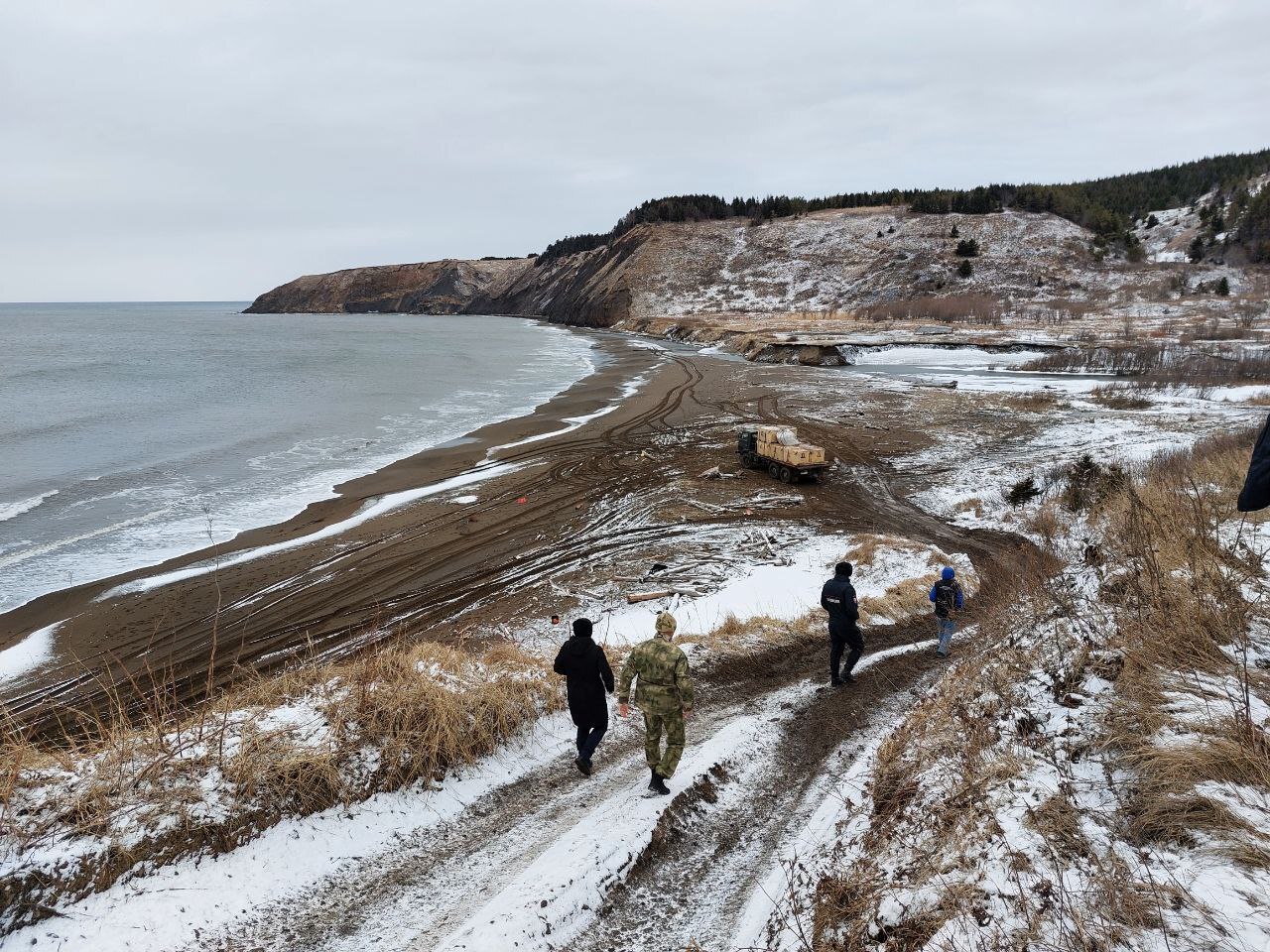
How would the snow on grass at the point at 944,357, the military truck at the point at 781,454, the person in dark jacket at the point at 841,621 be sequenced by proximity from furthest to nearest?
1. the snow on grass at the point at 944,357
2. the military truck at the point at 781,454
3. the person in dark jacket at the point at 841,621

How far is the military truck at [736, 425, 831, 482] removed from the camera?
826 inches

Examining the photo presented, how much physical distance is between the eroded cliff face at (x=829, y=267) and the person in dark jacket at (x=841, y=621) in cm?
8480

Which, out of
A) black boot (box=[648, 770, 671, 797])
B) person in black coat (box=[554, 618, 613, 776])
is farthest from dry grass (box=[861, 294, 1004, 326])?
black boot (box=[648, 770, 671, 797])

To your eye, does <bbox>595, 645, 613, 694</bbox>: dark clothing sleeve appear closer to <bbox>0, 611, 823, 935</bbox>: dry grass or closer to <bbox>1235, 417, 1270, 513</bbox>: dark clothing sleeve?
<bbox>0, 611, 823, 935</bbox>: dry grass

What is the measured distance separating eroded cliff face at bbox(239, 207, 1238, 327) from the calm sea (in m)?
42.3

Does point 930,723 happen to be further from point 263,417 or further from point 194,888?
point 263,417

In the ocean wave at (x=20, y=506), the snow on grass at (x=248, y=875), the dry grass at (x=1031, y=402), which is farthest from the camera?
the dry grass at (x=1031, y=402)

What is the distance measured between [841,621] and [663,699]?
11.6ft

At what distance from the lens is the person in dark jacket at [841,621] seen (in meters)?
8.34

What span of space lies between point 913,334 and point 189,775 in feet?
212

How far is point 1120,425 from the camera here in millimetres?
26703

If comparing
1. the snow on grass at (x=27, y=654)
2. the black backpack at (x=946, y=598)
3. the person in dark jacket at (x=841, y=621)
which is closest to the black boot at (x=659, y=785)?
the person in dark jacket at (x=841, y=621)

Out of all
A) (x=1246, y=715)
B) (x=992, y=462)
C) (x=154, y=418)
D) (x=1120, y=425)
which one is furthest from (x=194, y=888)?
(x=154, y=418)

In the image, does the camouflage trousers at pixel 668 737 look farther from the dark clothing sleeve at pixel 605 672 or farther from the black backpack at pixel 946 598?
the black backpack at pixel 946 598
